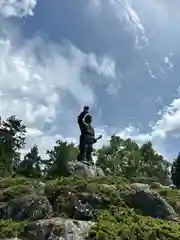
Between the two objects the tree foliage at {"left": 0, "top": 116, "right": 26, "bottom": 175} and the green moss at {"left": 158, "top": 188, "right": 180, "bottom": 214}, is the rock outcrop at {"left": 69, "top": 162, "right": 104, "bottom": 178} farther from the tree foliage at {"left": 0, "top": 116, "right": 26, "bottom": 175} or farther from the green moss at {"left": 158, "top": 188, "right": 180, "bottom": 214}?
the tree foliage at {"left": 0, "top": 116, "right": 26, "bottom": 175}

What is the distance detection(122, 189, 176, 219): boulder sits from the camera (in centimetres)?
2144

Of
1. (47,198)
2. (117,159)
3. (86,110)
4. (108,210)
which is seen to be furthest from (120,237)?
(117,159)

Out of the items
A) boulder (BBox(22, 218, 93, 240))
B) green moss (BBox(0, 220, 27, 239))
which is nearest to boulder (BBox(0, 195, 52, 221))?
green moss (BBox(0, 220, 27, 239))

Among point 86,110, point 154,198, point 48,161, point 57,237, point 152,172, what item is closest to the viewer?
point 57,237

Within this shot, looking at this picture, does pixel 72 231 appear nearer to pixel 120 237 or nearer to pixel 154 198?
pixel 120 237

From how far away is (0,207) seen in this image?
68.8 feet

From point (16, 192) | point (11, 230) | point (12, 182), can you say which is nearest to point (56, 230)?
point (11, 230)

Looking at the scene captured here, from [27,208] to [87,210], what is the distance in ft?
8.68

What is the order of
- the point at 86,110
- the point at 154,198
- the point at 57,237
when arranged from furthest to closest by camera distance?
the point at 86,110 < the point at 154,198 < the point at 57,237

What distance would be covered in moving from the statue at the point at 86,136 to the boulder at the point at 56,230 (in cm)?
1277

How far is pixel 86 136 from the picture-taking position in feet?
96.9

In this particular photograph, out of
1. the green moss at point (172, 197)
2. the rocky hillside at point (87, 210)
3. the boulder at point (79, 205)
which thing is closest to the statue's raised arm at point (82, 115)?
the rocky hillside at point (87, 210)

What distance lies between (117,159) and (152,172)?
15.1ft

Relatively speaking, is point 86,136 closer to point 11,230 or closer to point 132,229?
point 132,229
